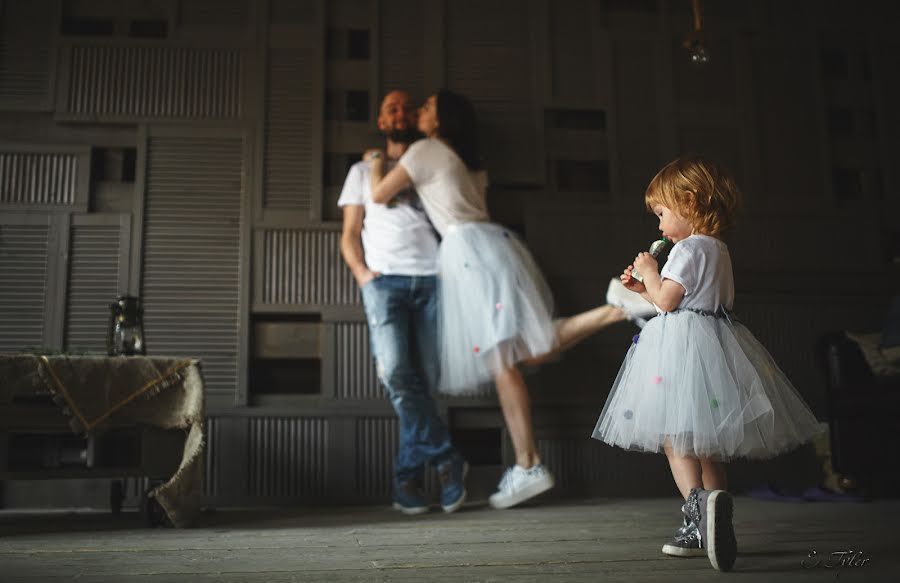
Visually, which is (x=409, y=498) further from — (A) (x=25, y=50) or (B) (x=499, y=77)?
(A) (x=25, y=50)

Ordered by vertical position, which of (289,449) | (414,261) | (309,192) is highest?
(309,192)

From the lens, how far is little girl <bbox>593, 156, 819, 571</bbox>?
5.78ft

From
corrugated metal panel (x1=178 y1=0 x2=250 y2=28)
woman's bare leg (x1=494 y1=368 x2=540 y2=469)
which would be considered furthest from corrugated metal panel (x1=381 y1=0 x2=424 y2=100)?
woman's bare leg (x1=494 y1=368 x2=540 y2=469)

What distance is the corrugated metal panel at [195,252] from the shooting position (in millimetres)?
3244

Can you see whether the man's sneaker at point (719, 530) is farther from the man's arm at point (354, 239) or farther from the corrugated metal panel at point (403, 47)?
the corrugated metal panel at point (403, 47)

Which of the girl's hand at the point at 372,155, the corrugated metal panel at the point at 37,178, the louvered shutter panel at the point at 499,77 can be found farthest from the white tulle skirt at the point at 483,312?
the corrugated metal panel at the point at 37,178

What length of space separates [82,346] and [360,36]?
172cm

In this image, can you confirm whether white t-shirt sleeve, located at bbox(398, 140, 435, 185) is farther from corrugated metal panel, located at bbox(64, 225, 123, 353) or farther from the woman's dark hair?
corrugated metal panel, located at bbox(64, 225, 123, 353)

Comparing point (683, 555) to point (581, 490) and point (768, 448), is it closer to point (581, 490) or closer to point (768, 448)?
point (768, 448)

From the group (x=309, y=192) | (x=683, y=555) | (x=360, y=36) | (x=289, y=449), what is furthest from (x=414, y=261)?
Result: (x=683, y=555)

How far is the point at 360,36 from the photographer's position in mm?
3600

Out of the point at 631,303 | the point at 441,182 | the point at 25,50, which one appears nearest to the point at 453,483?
the point at 631,303

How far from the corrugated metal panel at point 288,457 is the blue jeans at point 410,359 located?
31cm

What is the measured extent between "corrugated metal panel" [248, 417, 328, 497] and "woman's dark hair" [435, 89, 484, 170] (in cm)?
118
